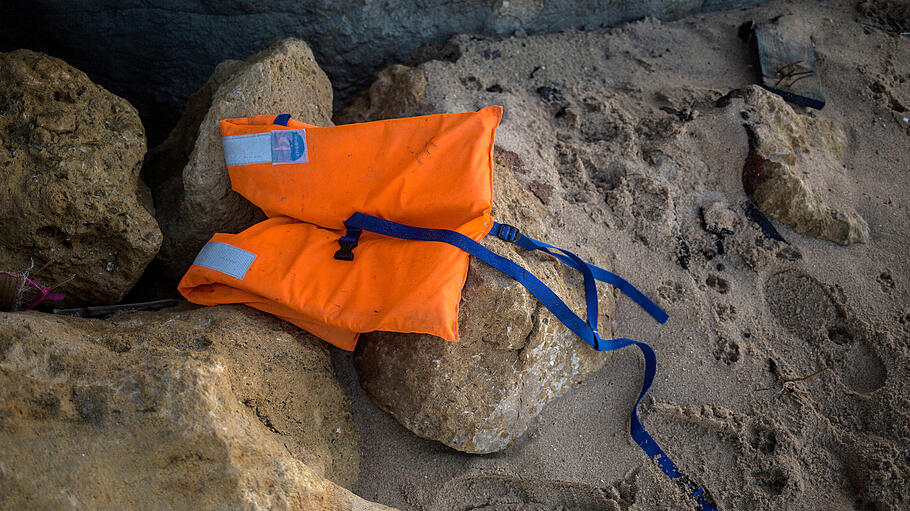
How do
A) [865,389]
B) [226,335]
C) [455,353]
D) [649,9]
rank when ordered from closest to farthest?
[226,335] < [455,353] < [865,389] < [649,9]

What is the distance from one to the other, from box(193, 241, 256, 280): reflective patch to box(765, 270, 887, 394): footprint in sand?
7.55 ft

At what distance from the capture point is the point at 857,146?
3.43 meters

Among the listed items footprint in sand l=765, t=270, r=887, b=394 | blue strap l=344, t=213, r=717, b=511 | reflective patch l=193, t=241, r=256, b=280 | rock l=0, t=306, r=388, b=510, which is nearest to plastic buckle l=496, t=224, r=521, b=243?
blue strap l=344, t=213, r=717, b=511

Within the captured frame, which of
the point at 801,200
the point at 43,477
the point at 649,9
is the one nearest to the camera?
the point at 43,477

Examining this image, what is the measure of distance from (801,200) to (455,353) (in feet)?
6.33

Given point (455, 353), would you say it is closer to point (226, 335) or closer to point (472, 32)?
point (226, 335)

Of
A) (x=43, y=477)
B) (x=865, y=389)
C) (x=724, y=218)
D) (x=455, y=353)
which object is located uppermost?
(x=43, y=477)

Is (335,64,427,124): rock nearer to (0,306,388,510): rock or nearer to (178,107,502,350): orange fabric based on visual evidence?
(178,107,502,350): orange fabric

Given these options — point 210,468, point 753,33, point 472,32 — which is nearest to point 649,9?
point 753,33

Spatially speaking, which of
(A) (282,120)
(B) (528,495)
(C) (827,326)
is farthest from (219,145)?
(C) (827,326)

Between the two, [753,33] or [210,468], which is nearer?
[210,468]

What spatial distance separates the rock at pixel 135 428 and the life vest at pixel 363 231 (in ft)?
1.22

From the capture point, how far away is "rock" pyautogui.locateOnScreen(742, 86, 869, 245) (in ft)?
9.72

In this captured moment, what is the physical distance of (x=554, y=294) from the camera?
2348mm
